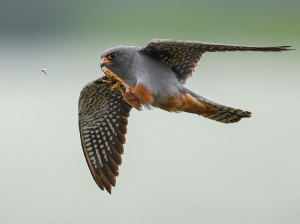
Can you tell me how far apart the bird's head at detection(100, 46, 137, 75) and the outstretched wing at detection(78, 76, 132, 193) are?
2.46ft

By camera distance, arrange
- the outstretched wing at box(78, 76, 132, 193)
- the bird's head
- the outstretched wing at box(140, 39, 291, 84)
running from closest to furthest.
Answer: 1. the outstretched wing at box(140, 39, 291, 84)
2. the bird's head
3. the outstretched wing at box(78, 76, 132, 193)

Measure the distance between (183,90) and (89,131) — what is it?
1.51 metres

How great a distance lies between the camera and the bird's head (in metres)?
2.83

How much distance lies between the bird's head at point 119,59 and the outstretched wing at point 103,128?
75cm

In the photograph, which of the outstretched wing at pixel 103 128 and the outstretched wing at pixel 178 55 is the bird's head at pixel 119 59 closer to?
the outstretched wing at pixel 178 55

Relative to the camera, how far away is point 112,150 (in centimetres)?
380

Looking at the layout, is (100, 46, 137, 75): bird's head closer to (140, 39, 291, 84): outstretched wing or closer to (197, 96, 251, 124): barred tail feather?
(140, 39, 291, 84): outstretched wing

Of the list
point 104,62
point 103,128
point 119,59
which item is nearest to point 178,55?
point 119,59

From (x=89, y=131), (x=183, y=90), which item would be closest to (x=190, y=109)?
(x=183, y=90)

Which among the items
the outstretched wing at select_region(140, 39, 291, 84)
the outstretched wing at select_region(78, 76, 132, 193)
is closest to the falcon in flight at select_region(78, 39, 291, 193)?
the outstretched wing at select_region(140, 39, 291, 84)

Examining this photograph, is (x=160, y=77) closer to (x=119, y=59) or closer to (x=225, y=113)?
(x=119, y=59)

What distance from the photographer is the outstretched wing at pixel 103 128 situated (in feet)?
12.1

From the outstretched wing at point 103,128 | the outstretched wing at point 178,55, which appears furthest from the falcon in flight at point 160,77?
the outstretched wing at point 103,128

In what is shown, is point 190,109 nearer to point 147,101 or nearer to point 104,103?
point 147,101
